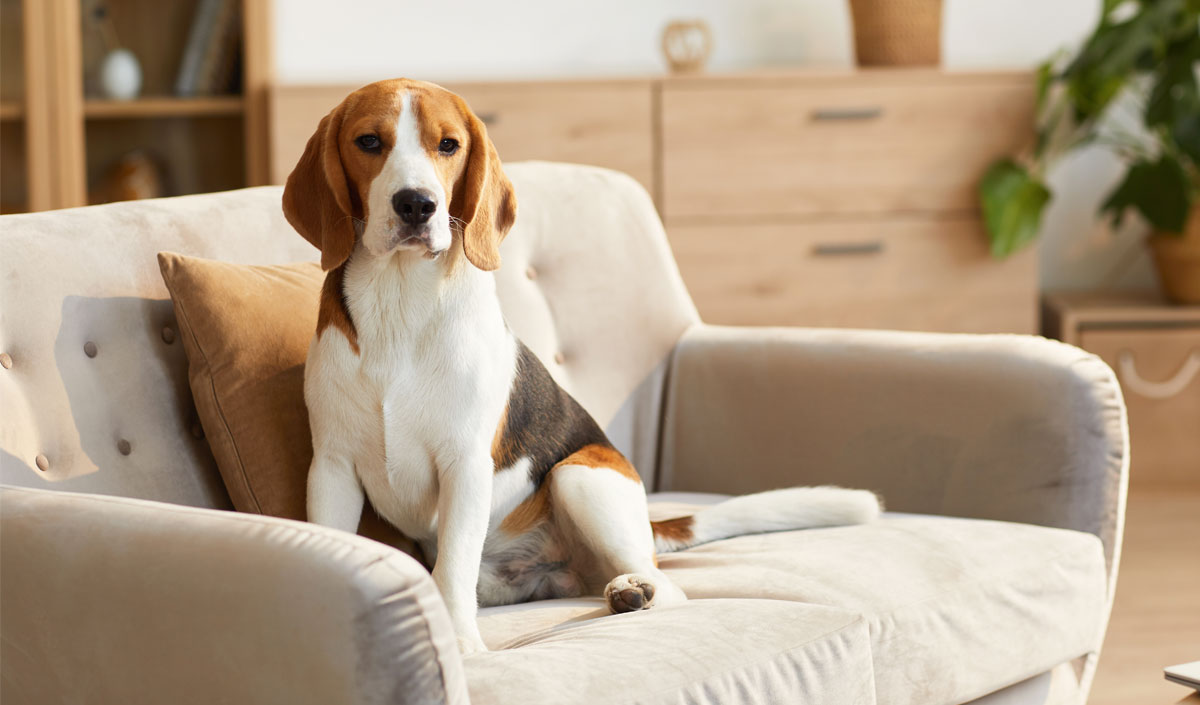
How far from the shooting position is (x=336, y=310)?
53.2 inches

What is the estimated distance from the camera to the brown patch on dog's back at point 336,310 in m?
1.34

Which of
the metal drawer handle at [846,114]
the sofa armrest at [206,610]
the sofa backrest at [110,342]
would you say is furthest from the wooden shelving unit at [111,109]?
the sofa armrest at [206,610]

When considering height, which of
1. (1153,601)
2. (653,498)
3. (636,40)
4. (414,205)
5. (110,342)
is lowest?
(1153,601)

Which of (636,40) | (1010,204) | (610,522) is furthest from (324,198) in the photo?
(636,40)

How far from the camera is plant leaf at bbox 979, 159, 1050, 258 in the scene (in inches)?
133

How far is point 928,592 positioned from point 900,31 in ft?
7.75

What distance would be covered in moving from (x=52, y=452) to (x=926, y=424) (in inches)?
47.3

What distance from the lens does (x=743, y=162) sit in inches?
136

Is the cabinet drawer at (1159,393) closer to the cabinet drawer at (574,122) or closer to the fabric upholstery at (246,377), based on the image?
the cabinet drawer at (574,122)

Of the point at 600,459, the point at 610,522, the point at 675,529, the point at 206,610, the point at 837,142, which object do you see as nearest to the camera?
the point at 206,610

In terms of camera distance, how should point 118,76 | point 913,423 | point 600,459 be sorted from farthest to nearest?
point 118,76, point 913,423, point 600,459

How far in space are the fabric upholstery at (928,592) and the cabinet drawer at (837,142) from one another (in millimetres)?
1856

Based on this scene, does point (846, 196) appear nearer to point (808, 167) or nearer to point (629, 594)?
point (808, 167)

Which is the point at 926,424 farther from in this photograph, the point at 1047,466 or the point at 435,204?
the point at 435,204
